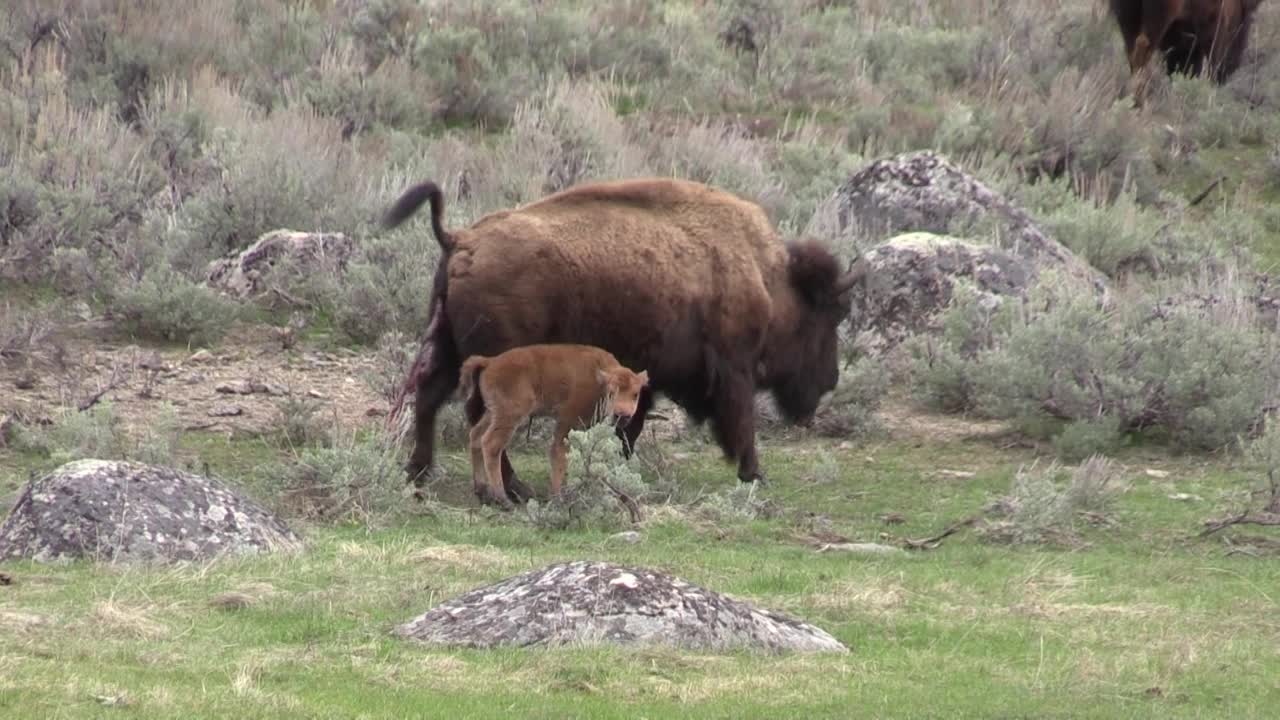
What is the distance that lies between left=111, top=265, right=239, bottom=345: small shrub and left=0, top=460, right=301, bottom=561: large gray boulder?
5.58 meters

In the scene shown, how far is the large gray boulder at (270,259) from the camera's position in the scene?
16391 millimetres

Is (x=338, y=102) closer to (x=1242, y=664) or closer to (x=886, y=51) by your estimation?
(x=886, y=51)

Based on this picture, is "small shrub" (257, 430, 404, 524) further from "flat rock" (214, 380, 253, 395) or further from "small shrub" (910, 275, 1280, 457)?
"small shrub" (910, 275, 1280, 457)

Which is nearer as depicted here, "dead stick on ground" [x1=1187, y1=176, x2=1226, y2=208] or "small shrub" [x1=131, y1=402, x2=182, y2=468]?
"small shrub" [x1=131, y1=402, x2=182, y2=468]

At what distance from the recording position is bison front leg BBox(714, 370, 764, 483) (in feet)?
40.3

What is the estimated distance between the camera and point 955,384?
15.0 m

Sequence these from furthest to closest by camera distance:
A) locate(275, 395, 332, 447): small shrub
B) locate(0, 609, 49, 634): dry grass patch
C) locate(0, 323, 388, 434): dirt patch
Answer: locate(0, 323, 388, 434): dirt patch → locate(275, 395, 332, 447): small shrub → locate(0, 609, 49, 634): dry grass patch

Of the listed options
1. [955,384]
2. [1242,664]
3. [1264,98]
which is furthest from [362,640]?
[1264,98]

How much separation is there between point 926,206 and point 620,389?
25.4ft

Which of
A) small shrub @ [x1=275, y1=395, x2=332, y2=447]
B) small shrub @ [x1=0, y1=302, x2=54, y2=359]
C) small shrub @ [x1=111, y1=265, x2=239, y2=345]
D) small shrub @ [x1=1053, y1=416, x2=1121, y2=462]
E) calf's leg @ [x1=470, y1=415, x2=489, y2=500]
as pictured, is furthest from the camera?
small shrub @ [x1=111, y1=265, x2=239, y2=345]

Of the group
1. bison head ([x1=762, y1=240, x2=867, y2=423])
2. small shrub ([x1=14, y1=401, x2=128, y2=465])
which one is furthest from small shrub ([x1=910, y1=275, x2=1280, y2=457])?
small shrub ([x1=14, y1=401, x2=128, y2=465])

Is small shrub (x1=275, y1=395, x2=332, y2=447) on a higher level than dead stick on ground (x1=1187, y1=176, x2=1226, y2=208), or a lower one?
higher

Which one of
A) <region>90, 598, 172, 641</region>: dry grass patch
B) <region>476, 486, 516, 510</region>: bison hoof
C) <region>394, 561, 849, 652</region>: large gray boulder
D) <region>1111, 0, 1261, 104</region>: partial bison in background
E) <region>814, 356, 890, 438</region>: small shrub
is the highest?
<region>394, 561, 849, 652</region>: large gray boulder

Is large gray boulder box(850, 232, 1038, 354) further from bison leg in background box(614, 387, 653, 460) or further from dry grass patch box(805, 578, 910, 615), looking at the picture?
dry grass patch box(805, 578, 910, 615)
